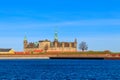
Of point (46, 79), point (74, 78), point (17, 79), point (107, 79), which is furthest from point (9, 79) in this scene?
point (107, 79)

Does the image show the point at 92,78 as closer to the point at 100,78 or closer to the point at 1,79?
the point at 100,78

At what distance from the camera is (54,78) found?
65000 mm

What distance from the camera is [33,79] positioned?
206ft

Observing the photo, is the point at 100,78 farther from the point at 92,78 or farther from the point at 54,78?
the point at 54,78

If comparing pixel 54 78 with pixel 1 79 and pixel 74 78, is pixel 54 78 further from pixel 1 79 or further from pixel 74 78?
pixel 1 79

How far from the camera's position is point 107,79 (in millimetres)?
63469

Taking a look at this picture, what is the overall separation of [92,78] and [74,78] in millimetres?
2506

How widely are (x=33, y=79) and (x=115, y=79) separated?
36.5 feet

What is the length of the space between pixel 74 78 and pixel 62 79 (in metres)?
2.57

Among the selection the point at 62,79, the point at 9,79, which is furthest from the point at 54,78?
the point at 9,79

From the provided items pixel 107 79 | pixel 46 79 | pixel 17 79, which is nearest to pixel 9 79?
pixel 17 79

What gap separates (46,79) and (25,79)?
2839 millimetres

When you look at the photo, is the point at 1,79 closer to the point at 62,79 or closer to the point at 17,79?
the point at 17,79

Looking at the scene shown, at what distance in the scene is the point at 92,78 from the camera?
64.8 metres
